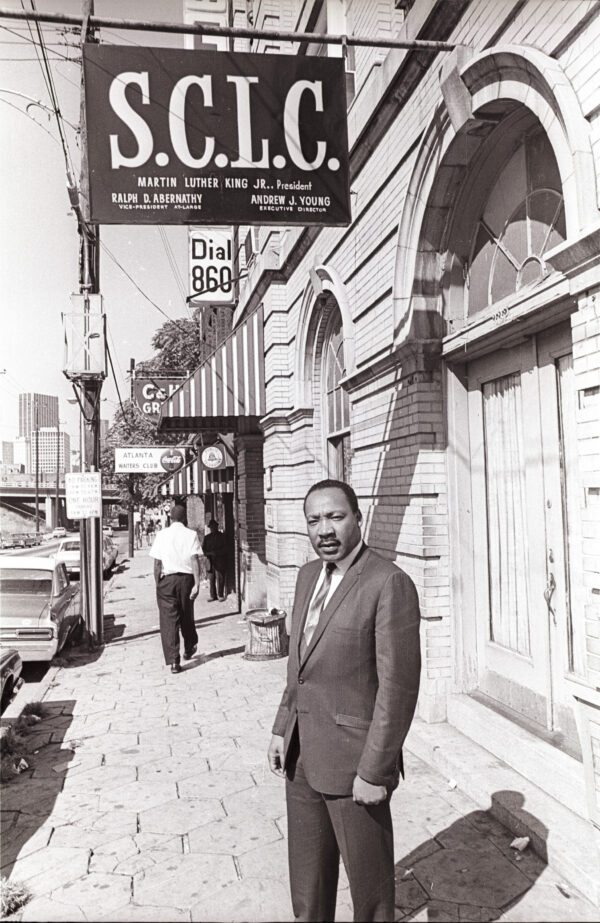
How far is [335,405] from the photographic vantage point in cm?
949

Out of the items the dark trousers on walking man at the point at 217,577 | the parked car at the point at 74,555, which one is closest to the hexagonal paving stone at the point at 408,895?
the dark trousers on walking man at the point at 217,577

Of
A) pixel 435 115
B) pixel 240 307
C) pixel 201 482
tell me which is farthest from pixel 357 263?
pixel 201 482

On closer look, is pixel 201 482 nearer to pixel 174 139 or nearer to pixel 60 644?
pixel 60 644

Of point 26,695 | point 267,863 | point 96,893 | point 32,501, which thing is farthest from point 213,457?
point 32,501

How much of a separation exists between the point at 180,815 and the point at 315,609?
7.93ft

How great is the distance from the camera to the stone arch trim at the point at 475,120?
345 cm

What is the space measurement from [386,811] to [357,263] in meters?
5.74

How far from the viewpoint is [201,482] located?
18.3m

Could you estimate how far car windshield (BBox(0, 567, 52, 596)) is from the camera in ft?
33.4

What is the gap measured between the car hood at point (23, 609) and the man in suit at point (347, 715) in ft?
23.8

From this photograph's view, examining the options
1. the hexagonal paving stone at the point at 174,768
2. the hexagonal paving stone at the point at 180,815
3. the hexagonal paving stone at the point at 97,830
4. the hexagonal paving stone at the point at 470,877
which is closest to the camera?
the hexagonal paving stone at the point at 470,877

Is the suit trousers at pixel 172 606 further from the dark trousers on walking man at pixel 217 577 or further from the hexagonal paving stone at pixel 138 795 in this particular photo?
the dark trousers on walking man at pixel 217 577

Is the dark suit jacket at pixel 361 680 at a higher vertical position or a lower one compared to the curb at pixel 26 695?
higher

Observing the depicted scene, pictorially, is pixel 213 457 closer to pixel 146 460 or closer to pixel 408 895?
pixel 146 460
